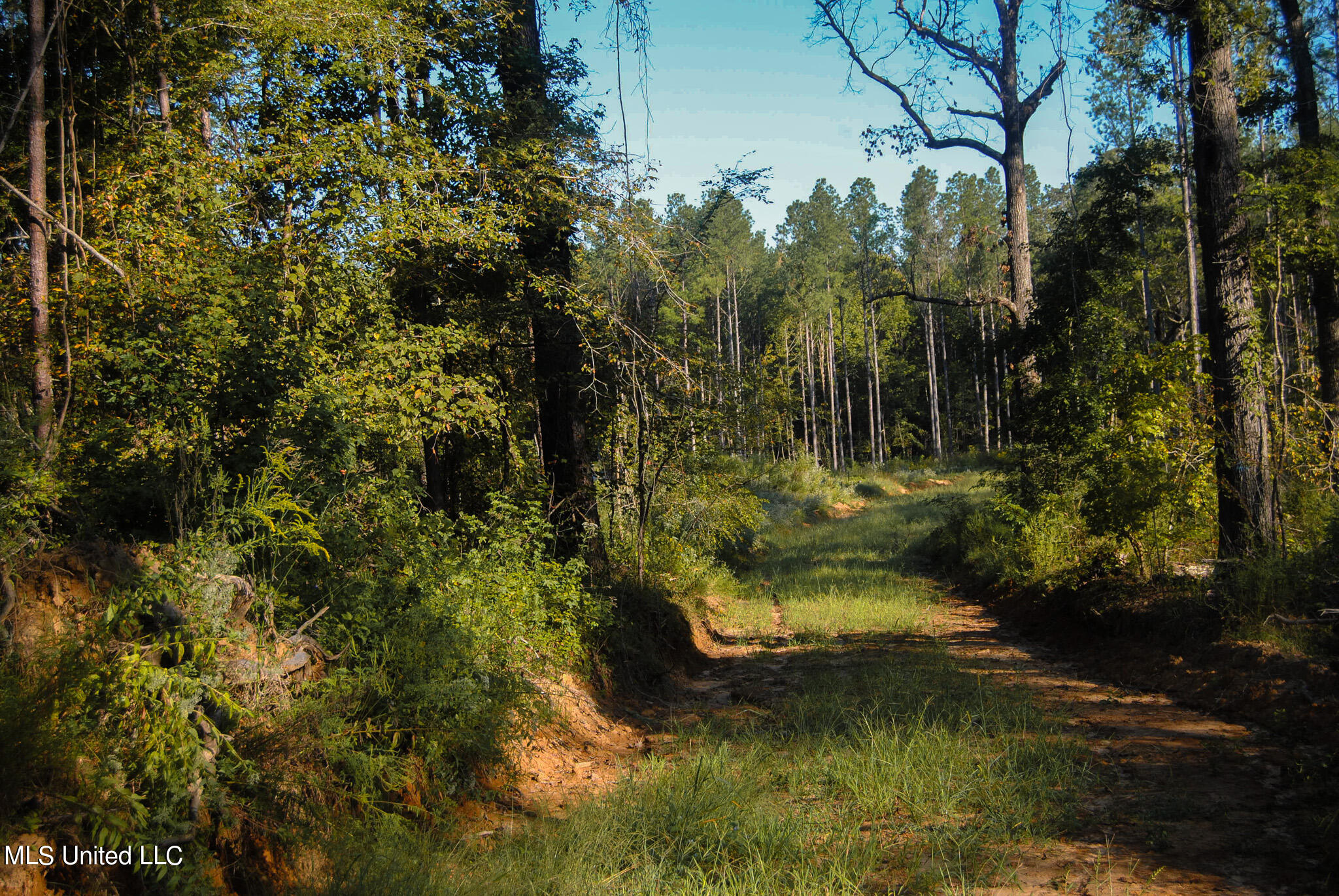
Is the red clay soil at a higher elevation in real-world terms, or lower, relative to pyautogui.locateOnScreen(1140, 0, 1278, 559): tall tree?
lower

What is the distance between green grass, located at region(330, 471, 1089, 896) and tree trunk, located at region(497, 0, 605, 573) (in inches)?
111

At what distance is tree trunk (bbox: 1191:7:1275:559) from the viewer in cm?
737

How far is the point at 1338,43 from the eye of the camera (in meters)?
11.9

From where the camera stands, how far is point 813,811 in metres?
4.32

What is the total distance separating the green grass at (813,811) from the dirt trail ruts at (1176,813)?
20 cm

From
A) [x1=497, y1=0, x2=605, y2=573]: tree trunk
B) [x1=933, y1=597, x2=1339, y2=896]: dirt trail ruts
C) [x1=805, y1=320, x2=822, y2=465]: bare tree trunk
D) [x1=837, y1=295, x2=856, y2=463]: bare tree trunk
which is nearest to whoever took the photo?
[x1=933, y1=597, x2=1339, y2=896]: dirt trail ruts

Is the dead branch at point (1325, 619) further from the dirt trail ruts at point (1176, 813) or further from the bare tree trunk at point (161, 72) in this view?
the bare tree trunk at point (161, 72)

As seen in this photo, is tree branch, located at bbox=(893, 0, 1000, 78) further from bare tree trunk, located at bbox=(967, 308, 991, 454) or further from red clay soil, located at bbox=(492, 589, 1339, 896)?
bare tree trunk, located at bbox=(967, 308, 991, 454)

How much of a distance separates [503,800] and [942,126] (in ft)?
55.3

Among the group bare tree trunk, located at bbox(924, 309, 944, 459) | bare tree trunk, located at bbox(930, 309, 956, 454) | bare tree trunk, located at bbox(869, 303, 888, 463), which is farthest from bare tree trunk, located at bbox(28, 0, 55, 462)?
bare tree trunk, located at bbox(930, 309, 956, 454)

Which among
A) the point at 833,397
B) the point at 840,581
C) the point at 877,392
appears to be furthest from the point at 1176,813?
the point at 877,392

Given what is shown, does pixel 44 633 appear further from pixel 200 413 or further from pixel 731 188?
pixel 731 188

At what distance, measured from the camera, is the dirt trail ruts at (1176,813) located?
3.51 meters

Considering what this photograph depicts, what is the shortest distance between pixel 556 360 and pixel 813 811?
5551 millimetres
